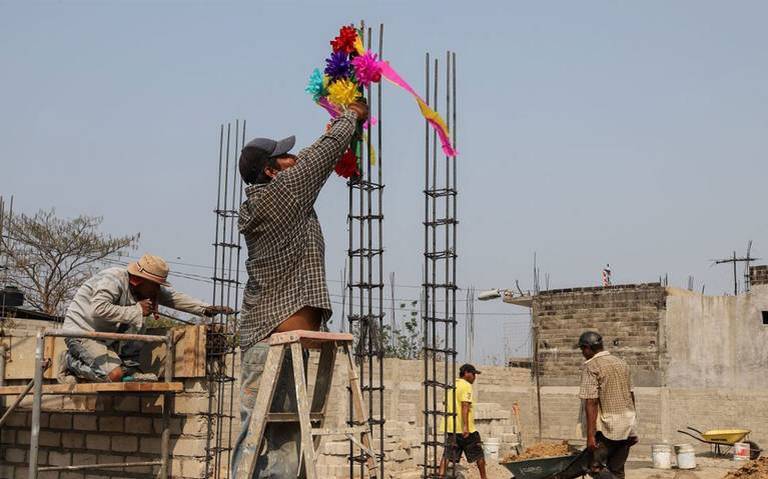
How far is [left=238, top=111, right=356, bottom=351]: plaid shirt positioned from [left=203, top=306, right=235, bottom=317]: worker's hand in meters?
2.07

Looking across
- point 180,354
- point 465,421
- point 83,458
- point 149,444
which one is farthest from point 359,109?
point 465,421

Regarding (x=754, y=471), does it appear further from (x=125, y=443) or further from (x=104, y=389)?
(x=104, y=389)

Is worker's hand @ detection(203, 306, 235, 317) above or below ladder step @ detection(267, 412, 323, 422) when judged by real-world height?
above

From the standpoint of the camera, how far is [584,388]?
6.70 metres

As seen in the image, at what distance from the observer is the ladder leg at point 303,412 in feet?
12.0

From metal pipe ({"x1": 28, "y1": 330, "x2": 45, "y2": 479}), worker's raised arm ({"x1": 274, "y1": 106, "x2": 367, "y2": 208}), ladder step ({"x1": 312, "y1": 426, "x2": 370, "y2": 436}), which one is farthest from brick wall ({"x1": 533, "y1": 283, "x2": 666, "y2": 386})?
worker's raised arm ({"x1": 274, "y1": 106, "x2": 367, "y2": 208})

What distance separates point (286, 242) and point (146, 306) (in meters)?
2.65

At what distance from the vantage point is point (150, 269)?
622cm

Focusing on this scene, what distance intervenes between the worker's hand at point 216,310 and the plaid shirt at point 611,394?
2.51 metres

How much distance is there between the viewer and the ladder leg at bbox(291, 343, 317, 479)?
3670 millimetres

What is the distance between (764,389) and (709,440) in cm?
305

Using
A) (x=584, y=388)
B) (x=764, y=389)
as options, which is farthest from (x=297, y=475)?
(x=764, y=389)

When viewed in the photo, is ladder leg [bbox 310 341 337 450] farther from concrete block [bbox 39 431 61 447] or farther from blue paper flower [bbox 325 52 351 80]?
concrete block [bbox 39 431 61 447]

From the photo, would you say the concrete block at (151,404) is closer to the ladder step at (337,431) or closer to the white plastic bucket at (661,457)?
the ladder step at (337,431)
